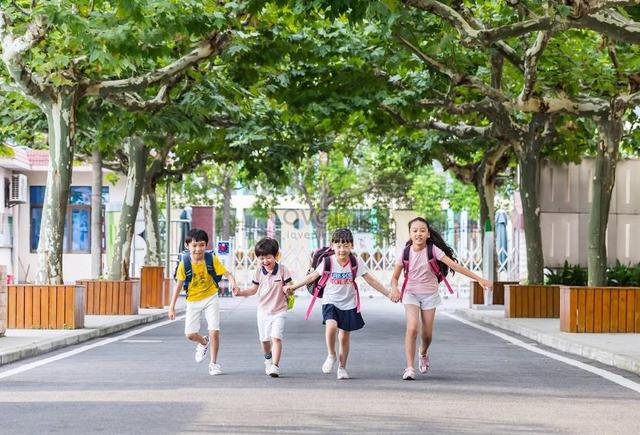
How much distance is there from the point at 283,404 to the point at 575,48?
556 inches

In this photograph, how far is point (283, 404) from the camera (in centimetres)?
1117

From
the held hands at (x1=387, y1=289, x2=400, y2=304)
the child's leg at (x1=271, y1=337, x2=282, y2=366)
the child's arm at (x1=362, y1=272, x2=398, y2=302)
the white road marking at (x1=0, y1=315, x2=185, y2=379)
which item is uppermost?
the child's arm at (x1=362, y1=272, x2=398, y2=302)

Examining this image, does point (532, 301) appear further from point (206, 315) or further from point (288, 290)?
point (288, 290)

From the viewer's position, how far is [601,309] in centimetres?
2184

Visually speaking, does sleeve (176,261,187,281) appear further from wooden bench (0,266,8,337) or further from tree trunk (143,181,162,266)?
tree trunk (143,181,162,266)

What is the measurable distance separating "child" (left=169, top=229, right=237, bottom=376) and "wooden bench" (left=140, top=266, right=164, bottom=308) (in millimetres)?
19553

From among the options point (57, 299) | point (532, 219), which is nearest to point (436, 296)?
point (57, 299)

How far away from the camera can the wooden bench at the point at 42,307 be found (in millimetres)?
21891

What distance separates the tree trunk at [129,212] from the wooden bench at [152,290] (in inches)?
98.4

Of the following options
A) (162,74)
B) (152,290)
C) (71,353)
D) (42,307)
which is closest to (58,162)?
(162,74)

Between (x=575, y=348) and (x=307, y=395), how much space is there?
7.45m

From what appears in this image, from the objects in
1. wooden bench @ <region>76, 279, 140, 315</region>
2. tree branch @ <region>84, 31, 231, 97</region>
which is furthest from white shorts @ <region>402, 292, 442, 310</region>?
wooden bench @ <region>76, 279, 140, 315</region>

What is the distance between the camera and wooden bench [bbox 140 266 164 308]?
34.3 m

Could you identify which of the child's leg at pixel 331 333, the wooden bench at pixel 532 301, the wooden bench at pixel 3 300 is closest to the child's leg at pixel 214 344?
the child's leg at pixel 331 333
